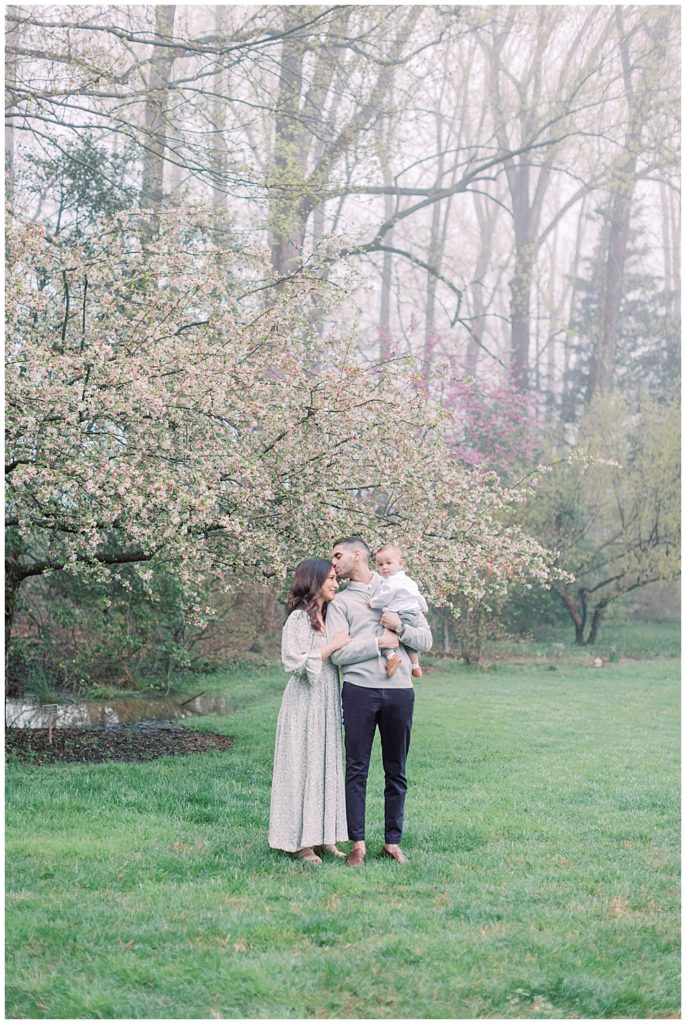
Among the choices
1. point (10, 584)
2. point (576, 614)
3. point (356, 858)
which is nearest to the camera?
point (356, 858)

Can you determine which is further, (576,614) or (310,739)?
(576,614)

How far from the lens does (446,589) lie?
7344mm

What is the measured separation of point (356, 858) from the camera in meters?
5.11

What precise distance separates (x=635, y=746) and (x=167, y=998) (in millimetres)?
6578

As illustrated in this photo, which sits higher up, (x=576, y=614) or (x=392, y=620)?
(x=392, y=620)

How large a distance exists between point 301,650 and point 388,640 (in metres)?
0.48

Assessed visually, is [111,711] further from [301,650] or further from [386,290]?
[386,290]

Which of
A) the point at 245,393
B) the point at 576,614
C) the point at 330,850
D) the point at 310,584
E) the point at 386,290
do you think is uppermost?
the point at 386,290

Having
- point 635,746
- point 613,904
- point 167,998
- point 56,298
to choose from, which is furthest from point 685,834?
point 56,298

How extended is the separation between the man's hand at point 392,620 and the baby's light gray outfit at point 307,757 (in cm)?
40

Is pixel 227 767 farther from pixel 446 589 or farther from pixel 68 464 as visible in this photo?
pixel 68 464

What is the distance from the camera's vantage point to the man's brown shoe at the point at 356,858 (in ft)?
16.7

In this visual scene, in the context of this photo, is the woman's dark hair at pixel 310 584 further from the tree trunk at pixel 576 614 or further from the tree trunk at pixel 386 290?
the tree trunk at pixel 386 290

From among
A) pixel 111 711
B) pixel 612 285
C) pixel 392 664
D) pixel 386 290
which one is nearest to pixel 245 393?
pixel 392 664
